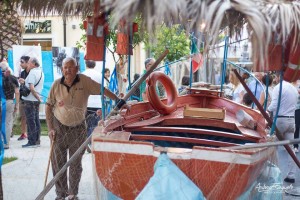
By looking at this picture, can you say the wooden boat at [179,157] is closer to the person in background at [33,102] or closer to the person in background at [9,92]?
the person in background at [9,92]

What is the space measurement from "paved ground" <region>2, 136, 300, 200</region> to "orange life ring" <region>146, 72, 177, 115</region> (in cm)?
118

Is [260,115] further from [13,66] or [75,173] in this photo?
[13,66]

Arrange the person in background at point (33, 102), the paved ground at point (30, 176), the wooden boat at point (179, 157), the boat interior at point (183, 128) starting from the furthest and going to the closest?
1. the person in background at point (33, 102)
2. the paved ground at point (30, 176)
3. the boat interior at point (183, 128)
4. the wooden boat at point (179, 157)

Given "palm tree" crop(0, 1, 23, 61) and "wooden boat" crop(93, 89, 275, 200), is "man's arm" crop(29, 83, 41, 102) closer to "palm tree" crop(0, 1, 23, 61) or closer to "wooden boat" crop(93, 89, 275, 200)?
"palm tree" crop(0, 1, 23, 61)

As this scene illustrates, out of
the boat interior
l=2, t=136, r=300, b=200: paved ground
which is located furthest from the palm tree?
l=2, t=136, r=300, b=200: paved ground

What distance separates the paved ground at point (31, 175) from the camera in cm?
782

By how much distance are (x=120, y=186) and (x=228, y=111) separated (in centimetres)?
250

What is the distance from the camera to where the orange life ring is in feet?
21.0

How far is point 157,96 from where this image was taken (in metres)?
6.41

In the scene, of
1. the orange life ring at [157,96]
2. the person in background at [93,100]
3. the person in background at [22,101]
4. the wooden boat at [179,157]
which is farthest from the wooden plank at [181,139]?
the person in background at [22,101]

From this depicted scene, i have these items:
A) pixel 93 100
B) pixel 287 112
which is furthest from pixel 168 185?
pixel 93 100

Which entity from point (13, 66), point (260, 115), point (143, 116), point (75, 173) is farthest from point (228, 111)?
point (13, 66)

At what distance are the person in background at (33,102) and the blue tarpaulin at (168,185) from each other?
22.8 feet

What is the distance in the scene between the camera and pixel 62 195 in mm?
7254
